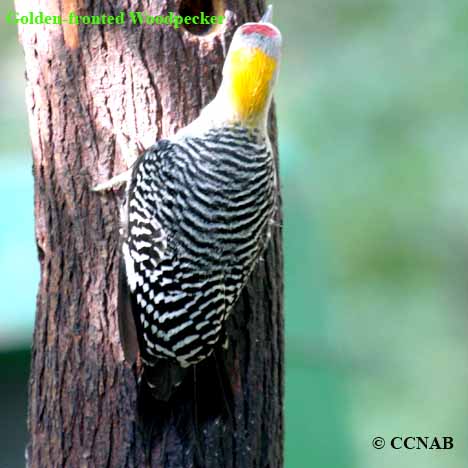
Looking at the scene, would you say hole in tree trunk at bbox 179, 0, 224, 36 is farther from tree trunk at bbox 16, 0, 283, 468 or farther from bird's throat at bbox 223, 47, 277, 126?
bird's throat at bbox 223, 47, 277, 126

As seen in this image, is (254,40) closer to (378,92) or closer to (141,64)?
(141,64)

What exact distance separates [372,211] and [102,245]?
135 inches

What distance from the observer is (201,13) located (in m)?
3.15

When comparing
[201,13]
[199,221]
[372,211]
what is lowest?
[372,211]

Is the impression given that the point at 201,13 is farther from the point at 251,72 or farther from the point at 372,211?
the point at 372,211

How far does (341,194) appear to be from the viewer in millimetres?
6129

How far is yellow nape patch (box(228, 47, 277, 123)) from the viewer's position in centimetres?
283

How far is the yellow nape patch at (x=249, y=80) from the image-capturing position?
9.27 ft

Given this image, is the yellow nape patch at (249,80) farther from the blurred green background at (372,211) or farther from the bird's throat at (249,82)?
the blurred green background at (372,211)

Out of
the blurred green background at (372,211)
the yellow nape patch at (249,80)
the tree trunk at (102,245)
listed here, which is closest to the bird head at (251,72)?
the yellow nape patch at (249,80)

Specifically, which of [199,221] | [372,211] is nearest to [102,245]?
[199,221]

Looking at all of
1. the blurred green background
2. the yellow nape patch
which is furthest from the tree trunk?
the blurred green background

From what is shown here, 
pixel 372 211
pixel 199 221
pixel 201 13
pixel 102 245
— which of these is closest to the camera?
pixel 199 221

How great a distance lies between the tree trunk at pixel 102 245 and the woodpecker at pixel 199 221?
0.14m
